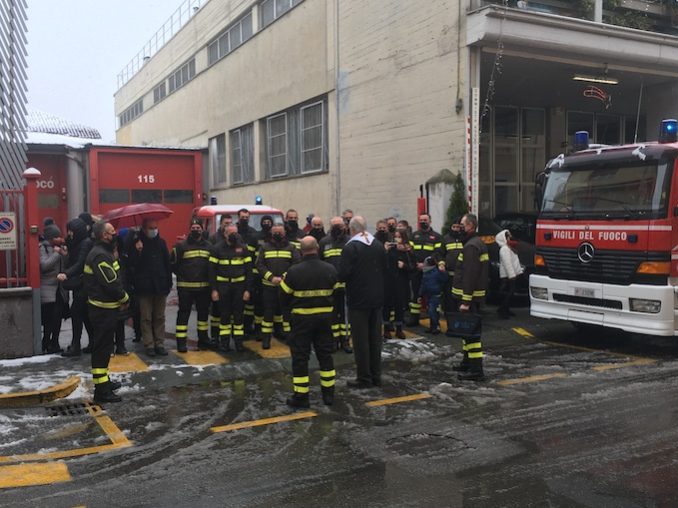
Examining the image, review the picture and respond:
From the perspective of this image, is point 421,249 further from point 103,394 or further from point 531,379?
point 103,394

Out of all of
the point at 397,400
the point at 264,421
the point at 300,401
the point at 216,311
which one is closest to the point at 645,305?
the point at 397,400

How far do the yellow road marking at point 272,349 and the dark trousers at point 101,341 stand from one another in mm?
2432

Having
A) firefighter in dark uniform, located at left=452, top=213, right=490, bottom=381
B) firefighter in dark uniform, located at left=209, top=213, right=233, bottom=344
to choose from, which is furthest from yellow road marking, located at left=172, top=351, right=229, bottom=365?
firefighter in dark uniform, located at left=452, top=213, right=490, bottom=381

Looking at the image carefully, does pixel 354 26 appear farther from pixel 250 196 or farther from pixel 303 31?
pixel 250 196

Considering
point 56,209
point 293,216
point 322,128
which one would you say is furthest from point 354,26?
point 56,209

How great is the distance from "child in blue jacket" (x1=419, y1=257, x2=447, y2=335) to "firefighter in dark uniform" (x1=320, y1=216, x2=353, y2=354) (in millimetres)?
1682

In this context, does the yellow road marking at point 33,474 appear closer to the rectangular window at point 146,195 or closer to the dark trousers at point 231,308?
the dark trousers at point 231,308

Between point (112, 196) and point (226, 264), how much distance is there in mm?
10215

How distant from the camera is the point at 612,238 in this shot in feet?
27.9

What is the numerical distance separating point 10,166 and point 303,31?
466 inches

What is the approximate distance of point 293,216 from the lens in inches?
387

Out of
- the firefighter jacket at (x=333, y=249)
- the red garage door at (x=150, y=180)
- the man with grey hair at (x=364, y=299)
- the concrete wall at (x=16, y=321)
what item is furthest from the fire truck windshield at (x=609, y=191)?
the red garage door at (x=150, y=180)

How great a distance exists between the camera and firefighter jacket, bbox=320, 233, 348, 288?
28.0 feet

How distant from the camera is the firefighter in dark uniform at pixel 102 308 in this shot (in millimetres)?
6773
